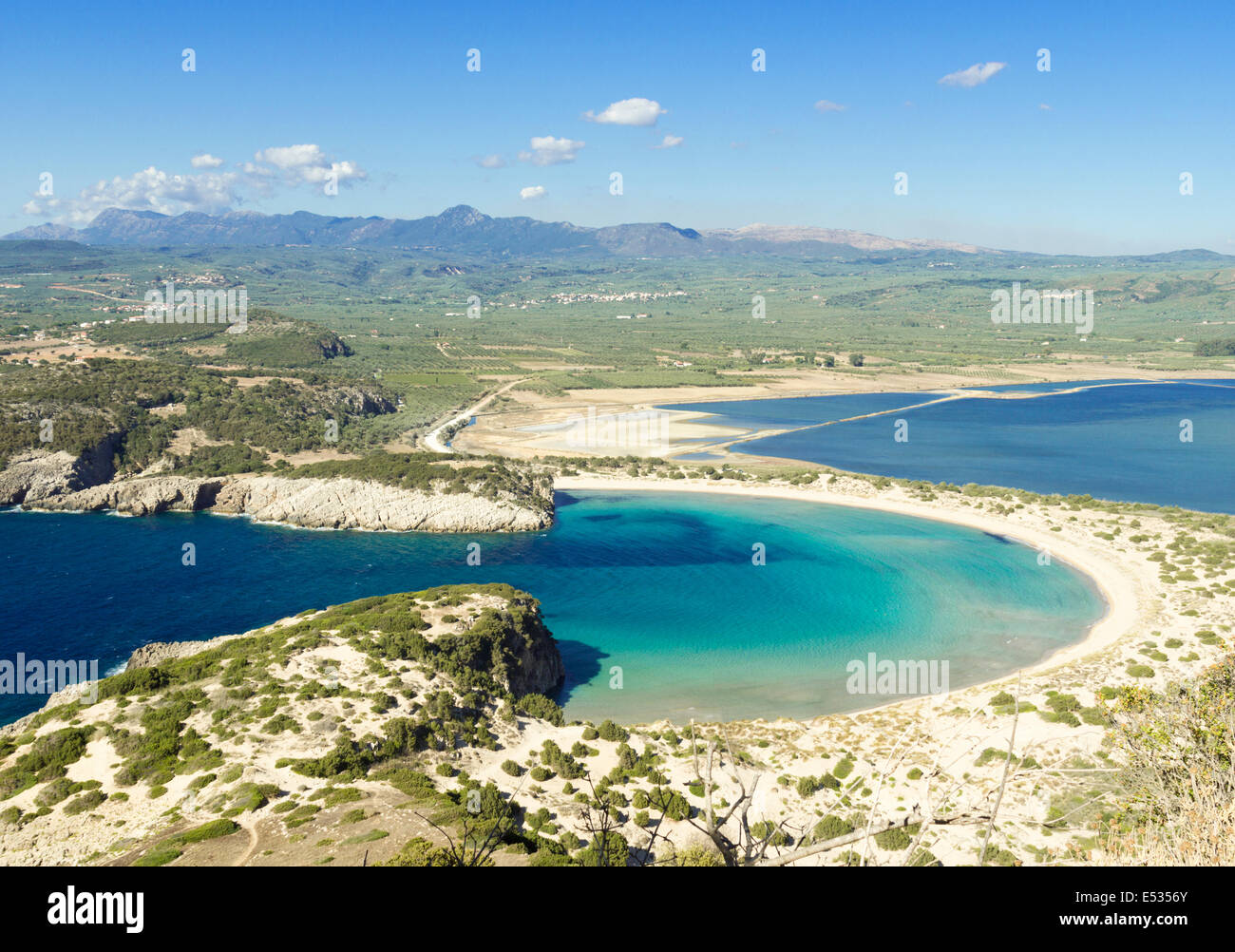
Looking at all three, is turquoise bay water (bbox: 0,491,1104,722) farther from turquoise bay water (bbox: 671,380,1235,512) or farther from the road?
the road

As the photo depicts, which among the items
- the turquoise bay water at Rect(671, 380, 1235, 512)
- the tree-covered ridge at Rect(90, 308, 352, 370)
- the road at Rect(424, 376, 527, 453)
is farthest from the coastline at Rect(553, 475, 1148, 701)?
the tree-covered ridge at Rect(90, 308, 352, 370)

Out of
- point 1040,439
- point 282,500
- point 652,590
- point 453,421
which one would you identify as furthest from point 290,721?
point 1040,439

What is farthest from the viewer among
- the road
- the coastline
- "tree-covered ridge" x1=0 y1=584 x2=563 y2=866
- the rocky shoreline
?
the road

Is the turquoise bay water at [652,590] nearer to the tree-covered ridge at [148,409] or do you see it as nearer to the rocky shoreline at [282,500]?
the rocky shoreline at [282,500]

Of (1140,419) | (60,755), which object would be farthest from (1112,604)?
(1140,419)

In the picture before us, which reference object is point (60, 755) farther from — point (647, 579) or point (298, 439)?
point (298, 439)
